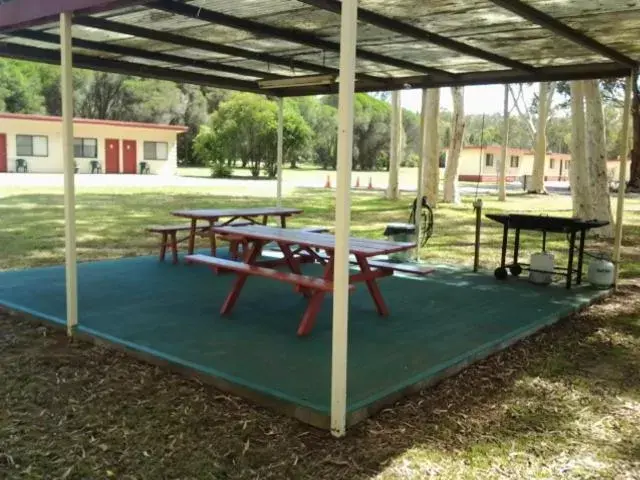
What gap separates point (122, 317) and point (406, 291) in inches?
113

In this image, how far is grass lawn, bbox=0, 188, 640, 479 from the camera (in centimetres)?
302

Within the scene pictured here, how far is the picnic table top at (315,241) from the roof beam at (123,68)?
2.38 m

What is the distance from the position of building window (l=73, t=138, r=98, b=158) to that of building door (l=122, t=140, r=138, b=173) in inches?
64.8

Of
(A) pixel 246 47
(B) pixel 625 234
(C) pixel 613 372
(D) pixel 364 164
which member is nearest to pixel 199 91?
(D) pixel 364 164

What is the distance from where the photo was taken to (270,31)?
218 inches

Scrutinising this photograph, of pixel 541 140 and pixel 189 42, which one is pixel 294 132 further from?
pixel 189 42

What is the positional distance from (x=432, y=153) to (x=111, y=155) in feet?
70.1

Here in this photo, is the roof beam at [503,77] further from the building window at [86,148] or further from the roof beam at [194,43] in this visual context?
the building window at [86,148]

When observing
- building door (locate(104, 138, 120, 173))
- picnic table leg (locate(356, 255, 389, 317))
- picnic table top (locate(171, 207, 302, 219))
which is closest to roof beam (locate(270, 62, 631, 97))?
picnic table top (locate(171, 207, 302, 219))

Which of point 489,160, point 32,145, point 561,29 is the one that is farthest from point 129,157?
point 561,29

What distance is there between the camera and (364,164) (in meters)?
49.2

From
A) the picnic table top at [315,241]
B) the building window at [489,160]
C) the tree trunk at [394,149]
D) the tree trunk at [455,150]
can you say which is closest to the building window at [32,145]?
the tree trunk at [394,149]

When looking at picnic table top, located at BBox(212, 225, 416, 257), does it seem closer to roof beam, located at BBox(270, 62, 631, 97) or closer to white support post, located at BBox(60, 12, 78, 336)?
white support post, located at BBox(60, 12, 78, 336)

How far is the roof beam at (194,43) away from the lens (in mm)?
5126
